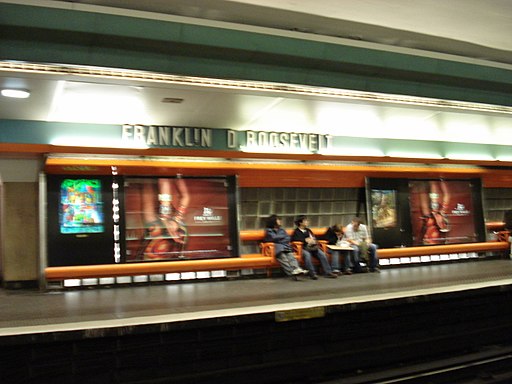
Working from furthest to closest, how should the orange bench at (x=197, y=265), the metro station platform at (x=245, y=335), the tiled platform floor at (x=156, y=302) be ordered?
the orange bench at (x=197, y=265)
the tiled platform floor at (x=156, y=302)
the metro station platform at (x=245, y=335)

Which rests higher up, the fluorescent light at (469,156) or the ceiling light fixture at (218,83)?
the ceiling light fixture at (218,83)

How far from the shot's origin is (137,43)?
4.75 m

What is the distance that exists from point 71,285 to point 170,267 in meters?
1.56

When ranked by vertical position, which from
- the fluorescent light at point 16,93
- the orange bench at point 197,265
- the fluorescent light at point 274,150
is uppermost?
the fluorescent light at point 16,93

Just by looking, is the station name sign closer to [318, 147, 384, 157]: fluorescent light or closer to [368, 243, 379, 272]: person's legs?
[318, 147, 384, 157]: fluorescent light

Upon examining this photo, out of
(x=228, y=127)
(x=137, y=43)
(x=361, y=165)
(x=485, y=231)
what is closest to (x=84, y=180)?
(x=228, y=127)

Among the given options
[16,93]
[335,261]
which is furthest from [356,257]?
Answer: [16,93]

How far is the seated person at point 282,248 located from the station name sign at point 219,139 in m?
1.52

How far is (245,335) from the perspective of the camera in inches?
146

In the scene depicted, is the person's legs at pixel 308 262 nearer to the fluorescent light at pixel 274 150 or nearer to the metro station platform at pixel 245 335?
the fluorescent light at pixel 274 150

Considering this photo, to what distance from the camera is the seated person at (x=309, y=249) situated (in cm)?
795

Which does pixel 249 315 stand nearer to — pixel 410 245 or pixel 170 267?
pixel 170 267

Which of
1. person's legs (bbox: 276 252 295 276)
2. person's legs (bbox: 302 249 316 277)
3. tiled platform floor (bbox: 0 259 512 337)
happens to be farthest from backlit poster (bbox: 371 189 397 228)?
tiled platform floor (bbox: 0 259 512 337)

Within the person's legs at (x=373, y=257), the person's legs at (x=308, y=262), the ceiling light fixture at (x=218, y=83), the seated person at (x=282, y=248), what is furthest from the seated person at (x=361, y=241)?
the ceiling light fixture at (x=218, y=83)
